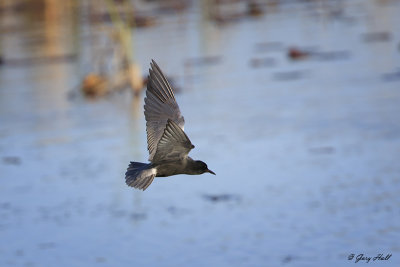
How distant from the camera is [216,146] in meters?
14.0

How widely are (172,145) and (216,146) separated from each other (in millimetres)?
7879

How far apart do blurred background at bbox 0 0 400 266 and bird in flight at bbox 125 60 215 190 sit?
3333 mm

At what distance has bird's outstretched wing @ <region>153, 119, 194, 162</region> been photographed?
5934 millimetres

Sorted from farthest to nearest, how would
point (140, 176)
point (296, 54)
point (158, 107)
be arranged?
point (296, 54) → point (158, 107) → point (140, 176)

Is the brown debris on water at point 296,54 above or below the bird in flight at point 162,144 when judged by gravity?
above

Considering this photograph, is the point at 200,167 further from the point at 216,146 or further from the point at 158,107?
the point at 216,146

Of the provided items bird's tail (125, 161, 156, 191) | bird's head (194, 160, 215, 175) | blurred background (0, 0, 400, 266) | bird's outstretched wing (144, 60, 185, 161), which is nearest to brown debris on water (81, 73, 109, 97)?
blurred background (0, 0, 400, 266)

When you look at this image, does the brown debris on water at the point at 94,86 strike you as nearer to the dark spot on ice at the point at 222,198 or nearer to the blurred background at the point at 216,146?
the blurred background at the point at 216,146

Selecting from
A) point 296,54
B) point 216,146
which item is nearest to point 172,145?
point 216,146

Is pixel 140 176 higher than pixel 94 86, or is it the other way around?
pixel 94 86

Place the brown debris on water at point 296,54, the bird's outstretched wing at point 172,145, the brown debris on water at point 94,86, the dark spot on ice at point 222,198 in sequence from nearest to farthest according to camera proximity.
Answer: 1. the bird's outstretched wing at point 172,145
2. the dark spot on ice at point 222,198
3. the brown debris on water at point 94,86
4. the brown debris on water at point 296,54

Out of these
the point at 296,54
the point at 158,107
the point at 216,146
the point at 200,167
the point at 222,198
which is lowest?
the point at 222,198

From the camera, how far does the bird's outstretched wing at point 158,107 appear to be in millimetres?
6609

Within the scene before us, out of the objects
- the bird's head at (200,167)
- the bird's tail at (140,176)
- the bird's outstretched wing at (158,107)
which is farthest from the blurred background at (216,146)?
the bird's tail at (140,176)
